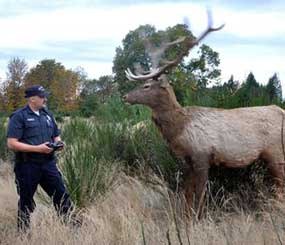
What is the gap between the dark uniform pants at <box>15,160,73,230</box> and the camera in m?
8.12

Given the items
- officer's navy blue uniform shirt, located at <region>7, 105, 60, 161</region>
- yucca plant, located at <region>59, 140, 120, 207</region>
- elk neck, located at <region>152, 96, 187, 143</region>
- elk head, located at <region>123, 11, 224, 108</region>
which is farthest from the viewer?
yucca plant, located at <region>59, 140, 120, 207</region>

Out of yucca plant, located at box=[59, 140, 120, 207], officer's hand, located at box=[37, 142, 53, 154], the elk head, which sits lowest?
yucca plant, located at box=[59, 140, 120, 207]

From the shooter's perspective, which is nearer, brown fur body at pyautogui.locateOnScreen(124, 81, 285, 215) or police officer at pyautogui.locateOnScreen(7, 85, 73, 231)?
police officer at pyautogui.locateOnScreen(7, 85, 73, 231)

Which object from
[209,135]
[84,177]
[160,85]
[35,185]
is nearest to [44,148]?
[35,185]

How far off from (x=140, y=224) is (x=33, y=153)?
213 cm

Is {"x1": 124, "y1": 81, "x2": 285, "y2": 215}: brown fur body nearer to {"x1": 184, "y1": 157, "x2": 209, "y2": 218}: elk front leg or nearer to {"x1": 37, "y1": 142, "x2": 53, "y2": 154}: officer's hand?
{"x1": 184, "y1": 157, "x2": 209, "y2": 218}: elk front leg

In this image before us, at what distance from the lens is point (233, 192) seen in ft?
32.0

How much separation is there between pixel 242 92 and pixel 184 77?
3430 mm

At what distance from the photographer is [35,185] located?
26.9 ft

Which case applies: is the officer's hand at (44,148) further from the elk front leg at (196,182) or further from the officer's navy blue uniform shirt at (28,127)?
the elk front leg at (196,182)

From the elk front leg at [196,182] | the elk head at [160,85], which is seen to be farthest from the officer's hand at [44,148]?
the elk front leg at [196,182]

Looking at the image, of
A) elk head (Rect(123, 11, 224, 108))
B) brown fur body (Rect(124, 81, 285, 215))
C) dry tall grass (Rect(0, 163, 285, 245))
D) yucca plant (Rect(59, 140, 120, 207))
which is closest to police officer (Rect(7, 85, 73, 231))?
dry tall grass (Rect(0, 163, 285, 245))

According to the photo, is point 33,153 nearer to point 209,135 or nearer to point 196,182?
point 196,182

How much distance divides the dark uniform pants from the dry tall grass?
0.13 metres
